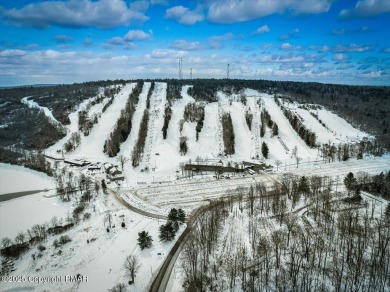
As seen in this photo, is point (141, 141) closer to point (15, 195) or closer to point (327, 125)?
point (15, 195)

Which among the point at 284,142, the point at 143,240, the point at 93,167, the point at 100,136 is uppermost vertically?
the point at 100,136

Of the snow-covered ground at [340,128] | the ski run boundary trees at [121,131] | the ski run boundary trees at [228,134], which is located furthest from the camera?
the snow-covered ground at [340,128]

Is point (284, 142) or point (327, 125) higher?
point (327, 125)

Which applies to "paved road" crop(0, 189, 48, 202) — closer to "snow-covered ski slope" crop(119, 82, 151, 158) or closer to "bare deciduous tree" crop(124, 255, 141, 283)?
"snow-covered ski slope" crop(119, 82, 151, 158)

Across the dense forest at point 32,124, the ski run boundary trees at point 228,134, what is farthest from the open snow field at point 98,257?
the dense forest at point 32,124

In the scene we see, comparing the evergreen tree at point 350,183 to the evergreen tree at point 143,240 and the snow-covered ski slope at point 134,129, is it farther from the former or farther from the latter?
the snow-covered ski slope at point 134,129

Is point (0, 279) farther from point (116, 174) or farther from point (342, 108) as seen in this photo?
point (342, 108)

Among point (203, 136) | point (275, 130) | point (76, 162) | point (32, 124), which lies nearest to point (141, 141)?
point (203, 136)
